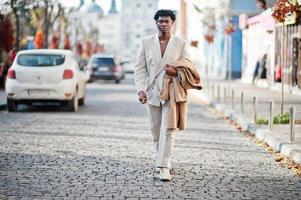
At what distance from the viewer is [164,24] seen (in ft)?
26.4

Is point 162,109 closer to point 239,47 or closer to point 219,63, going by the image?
point 239,47

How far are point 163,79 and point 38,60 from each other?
10670mm

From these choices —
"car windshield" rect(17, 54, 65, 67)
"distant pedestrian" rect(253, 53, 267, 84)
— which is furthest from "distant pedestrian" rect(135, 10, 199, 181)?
"distant pedestrian" rect(253, 53, 267, 84)

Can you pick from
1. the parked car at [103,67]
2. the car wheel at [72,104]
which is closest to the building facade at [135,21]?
the parked car at [103,67]

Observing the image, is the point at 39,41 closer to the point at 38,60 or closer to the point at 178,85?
the point at 38,60

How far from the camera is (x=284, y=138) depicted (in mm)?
11922

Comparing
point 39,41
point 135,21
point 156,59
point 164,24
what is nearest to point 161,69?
point 156,59

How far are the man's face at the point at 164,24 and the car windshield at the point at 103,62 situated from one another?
32313 mm

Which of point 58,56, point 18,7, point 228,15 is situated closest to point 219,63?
point 228,15

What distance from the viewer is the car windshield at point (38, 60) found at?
18203 mm

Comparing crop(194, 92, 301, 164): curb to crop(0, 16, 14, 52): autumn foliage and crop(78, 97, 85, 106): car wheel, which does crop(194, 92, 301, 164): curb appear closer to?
crop(78, 97, 85, 106): car wheel

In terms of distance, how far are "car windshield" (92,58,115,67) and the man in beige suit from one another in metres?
32.2

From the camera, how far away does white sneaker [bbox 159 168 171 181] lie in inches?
316

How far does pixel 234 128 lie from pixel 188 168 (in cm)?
636
